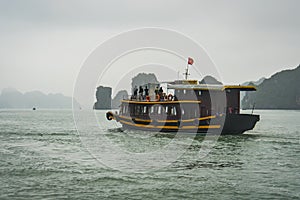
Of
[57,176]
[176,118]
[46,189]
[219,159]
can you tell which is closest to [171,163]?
[219,159]

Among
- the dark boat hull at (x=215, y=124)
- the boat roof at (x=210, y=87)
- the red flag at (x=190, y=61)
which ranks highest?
the red flag at (x=190, y=61)

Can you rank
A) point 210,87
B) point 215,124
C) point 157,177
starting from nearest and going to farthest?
point 157,177 < point 215,124 < point 210,87

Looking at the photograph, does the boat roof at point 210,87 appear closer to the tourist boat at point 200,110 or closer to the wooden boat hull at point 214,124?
the tourist boat at point 200,110

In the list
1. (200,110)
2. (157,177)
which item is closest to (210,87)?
(200,110)

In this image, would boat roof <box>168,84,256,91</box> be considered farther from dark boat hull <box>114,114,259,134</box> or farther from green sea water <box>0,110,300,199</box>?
green sea water <box>0,110,300,199</box>

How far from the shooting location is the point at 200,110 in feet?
121

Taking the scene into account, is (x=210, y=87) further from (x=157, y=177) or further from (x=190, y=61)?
(x=157, y=177)

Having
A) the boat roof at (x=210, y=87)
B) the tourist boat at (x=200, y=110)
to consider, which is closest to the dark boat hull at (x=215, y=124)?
the tourist boat at (x=200, y=110)

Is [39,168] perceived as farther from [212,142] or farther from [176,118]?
[176,118]

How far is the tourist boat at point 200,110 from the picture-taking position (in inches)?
1405

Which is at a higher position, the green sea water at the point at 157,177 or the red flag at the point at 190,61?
the red flag at the point at 190,61

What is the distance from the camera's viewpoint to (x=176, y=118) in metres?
37.7

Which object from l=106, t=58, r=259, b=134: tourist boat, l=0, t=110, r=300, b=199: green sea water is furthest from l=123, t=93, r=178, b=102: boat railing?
l=0, t=110, r=300, b=199: green sea water

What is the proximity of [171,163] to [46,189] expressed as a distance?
27.1 feet
